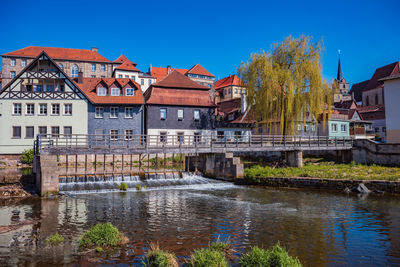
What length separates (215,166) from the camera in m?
31.0

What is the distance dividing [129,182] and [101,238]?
16484 millimetres

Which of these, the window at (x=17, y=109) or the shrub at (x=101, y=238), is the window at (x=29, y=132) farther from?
the shrub at (x=101, y=238)

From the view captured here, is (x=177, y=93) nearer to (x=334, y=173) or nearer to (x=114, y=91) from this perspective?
(x=114, y=91)

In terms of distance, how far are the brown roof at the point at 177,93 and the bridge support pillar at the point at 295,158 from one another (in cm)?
1549

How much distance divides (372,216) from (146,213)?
11.1 meters

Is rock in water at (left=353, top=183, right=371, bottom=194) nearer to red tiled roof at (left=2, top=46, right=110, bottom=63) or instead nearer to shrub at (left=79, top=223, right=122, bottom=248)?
shrub at (left=79, top=223, right=122, bottom=248)

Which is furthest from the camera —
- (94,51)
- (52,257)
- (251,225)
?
(94,51)

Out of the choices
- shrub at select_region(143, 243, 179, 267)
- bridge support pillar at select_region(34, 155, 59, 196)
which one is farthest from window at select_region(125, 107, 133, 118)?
shrub at select_region(143, 243, 179, 267)

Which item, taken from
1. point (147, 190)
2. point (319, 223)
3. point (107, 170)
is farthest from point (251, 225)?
point (107, 170)

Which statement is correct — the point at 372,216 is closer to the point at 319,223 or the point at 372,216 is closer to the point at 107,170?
the point at 319,223

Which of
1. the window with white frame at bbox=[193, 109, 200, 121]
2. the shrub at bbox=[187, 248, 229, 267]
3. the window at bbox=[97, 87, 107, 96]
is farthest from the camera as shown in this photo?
the window with white frame at bbox=[193, 109, 200, 121]

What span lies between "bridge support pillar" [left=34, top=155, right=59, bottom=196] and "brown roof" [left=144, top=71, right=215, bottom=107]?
21.1 meters

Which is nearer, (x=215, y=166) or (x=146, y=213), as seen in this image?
(x=146, y=213)

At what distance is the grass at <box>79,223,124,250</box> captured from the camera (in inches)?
416
